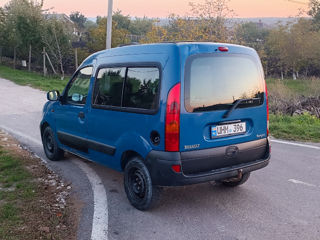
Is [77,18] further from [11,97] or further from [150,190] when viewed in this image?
[150,190]

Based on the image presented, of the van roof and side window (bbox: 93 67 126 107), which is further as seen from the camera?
side window (bbox: 93 67 126 107)

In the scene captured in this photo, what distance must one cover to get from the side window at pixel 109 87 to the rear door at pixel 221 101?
1078 mm

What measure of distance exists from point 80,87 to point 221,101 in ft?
7.87

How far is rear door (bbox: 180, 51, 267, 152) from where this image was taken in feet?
12.1

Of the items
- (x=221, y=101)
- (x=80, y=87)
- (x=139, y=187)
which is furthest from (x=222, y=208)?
(x=80, y=87)

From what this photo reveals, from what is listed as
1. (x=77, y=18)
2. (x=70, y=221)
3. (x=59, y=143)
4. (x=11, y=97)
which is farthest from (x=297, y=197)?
(x=77, y=18)

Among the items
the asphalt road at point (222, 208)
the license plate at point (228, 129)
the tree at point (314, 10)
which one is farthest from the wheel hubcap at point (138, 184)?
the tree at point (314, 10)

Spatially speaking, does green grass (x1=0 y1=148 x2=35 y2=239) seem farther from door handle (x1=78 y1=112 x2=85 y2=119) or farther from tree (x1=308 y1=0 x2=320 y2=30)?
tree (x1=308 y1=0 x2=320 y2=30)

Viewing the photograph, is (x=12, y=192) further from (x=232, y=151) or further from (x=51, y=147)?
(x=232, y=151)

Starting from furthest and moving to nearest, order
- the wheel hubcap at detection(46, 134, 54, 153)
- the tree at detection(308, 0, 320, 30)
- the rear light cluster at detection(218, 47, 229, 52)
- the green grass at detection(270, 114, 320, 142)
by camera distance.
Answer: the tree at detection(308, 0, 320, 30) < the green grass at detection(270, 114, 320, 142) < the wheel hubcap at detection(46, 134, 54, 153) < the rear light cluster at detection(218, 47, 229, 52)

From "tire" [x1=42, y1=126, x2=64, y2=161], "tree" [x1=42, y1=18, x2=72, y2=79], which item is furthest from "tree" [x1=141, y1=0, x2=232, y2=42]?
"tire" [x1=42, y1=126, x2=64, y2=161]

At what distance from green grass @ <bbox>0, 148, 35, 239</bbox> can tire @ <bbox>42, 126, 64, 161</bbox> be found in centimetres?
56

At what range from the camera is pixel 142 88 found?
158 inches

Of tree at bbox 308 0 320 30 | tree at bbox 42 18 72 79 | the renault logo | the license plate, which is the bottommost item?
the renault logo
